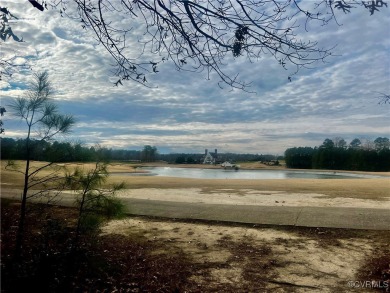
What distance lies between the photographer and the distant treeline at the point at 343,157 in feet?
239

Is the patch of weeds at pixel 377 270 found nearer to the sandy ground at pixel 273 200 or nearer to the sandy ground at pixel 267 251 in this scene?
Result: the sandy ground at pixel 267 251

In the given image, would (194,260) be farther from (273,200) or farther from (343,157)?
(343,157)

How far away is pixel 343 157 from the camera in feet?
263

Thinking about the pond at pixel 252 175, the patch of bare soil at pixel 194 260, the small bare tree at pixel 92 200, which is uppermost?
the small bare tree at pixel 92 200

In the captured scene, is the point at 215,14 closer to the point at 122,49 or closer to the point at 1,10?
the point at 122,49

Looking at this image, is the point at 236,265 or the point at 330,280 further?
the point at 236,265

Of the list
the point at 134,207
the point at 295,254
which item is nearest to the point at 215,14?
the point at 295,254

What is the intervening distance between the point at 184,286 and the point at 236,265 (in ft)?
3.42

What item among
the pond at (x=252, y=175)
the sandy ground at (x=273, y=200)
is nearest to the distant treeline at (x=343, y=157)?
the pond at (x=252, y=175)

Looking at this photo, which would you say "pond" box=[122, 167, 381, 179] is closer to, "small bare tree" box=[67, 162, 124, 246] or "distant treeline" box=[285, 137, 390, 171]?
"distant treeline" box=[285, 137, 390, 171]

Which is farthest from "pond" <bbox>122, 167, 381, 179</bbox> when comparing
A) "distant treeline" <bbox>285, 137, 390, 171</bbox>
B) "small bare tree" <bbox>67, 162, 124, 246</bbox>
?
"small bare tree" <bbox>67, 162, 124, 246</bbox>

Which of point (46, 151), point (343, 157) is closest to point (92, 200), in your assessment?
point (46, 151)

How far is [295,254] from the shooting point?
5.37 m

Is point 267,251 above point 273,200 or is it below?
below
